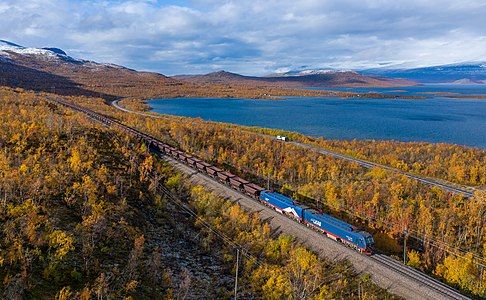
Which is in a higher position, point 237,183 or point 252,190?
point 237,183

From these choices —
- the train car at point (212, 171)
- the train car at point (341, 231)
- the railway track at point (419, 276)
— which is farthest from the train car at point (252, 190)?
the railway track at point (419, 276)

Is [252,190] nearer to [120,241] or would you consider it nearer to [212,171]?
[212,171]

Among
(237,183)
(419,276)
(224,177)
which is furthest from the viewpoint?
(224,177)

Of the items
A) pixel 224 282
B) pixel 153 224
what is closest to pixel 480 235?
pixel 224 282

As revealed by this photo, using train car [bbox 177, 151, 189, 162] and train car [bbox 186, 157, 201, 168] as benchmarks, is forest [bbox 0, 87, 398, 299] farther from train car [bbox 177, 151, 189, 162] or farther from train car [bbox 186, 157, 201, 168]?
train car [bbox 177, 151, 189, 162]

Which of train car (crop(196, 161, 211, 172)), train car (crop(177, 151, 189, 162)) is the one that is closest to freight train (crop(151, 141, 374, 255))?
train car (crop(196, 161, 211, 172))

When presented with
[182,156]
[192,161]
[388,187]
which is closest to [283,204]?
[388,187]

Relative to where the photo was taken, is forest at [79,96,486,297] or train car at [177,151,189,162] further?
→ train car at [177,151,189,162]
